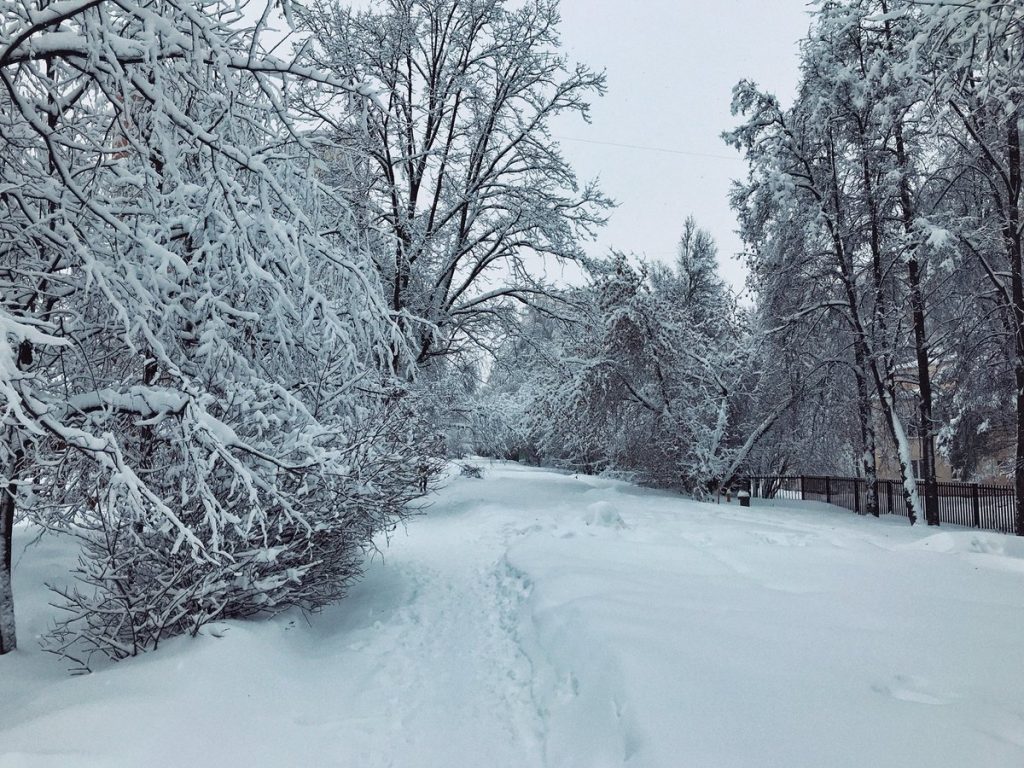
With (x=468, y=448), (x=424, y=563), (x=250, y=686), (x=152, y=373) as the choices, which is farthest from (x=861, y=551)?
(x=468, y=448)

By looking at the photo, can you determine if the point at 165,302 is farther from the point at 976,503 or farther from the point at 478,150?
the point at 976,503

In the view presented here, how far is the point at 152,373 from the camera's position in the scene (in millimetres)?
4809

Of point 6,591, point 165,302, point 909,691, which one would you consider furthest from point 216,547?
point 909,691

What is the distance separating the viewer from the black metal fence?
14.3m

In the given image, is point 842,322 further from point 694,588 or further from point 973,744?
point 973,744

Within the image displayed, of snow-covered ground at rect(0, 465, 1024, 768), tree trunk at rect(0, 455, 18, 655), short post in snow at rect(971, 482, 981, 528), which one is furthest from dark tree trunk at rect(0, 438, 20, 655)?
short post in snow at rect(971, 482, 981, 528)

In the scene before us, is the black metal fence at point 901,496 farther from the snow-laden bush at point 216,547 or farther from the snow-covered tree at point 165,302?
the snow-covered tree at point 165,302

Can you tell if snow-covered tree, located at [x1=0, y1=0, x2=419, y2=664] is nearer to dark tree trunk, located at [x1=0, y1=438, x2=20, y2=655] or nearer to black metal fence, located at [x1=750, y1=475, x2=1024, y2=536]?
dark tree trunk, located at [x1=0, y1=438, x2=20, y2=655]

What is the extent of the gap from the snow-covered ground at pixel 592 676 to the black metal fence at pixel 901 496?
9.34 m

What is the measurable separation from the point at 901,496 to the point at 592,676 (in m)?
16.7

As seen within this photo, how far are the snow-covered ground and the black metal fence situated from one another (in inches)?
368

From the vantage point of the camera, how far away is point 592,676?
3.86 metres

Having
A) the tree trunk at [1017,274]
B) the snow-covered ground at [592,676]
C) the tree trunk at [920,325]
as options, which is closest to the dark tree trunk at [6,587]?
the snow-covered ground at [592,676]

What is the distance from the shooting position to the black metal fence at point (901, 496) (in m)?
14.3
